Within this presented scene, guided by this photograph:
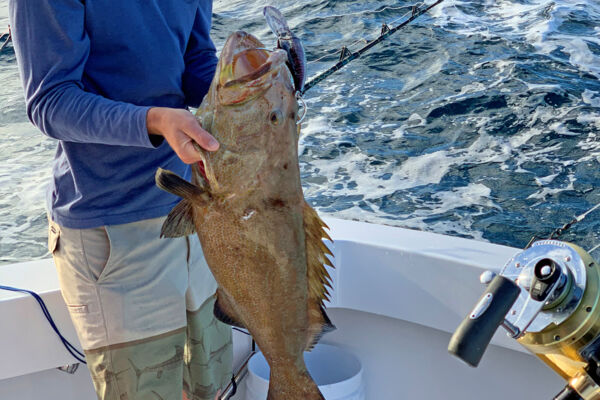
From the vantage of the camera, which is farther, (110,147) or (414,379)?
(414,379)

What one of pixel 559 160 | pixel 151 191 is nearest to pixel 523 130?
pixel 559 160

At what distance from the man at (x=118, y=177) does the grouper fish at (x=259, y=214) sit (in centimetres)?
33

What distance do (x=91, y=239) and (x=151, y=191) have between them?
212 millimetres

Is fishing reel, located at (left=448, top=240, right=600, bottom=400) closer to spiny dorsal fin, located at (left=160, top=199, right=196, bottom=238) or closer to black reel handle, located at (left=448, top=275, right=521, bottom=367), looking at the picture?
black reel handle, located at (left=448, top=275, right=521, bottom=367)

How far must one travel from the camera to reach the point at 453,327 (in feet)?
7.95

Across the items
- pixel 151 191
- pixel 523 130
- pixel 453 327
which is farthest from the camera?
pixel 523 130

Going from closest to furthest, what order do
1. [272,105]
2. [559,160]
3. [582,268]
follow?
[582,268] → [272,105] → [559,160]

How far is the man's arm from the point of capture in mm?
1494

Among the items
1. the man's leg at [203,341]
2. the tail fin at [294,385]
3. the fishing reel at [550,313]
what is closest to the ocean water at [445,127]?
the man's leg at [203,341]

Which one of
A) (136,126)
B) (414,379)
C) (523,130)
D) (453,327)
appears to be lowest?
(523,130)

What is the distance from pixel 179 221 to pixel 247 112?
11.4 inches

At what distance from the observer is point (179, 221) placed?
1453 mm

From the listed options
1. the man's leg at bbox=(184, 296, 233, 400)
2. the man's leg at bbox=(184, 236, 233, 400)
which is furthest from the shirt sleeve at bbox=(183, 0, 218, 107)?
the man's leg at bbox=(184, 296, 233, 400)

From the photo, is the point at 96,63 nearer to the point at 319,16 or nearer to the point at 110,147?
the point at 110,147
